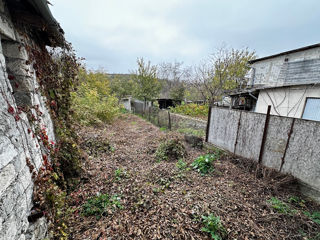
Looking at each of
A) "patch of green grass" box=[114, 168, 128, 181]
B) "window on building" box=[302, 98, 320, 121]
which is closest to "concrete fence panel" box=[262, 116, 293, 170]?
"patch of green grass" box=[114, 168, 128, 181]

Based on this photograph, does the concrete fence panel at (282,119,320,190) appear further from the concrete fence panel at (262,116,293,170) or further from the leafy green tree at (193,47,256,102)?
the leafy green tree at (193,47,256,102)

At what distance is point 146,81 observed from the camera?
475 inches

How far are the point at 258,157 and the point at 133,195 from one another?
3.21 m

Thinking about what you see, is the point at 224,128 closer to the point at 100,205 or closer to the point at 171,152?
the point at 171,152

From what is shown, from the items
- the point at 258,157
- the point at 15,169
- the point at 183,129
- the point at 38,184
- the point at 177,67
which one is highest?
the point at 177,67

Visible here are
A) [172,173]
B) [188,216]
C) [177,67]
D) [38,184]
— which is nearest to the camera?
[38,184]

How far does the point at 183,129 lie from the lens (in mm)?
7094

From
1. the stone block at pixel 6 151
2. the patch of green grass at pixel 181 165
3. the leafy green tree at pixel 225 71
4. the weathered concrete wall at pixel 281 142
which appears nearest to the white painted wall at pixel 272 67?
the leafy green tree at pixel 225 71

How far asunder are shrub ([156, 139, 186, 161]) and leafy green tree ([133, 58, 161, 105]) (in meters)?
8.88

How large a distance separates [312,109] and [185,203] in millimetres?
8486

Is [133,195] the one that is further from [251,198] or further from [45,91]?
[45,91]

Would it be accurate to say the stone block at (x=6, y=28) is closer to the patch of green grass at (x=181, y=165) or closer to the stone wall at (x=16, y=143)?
the stone wall at (x=16, y=143)

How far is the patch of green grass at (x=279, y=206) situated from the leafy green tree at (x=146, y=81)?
11207mm

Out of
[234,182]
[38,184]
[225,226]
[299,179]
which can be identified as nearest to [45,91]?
[38,184]
